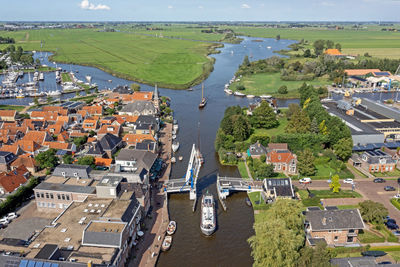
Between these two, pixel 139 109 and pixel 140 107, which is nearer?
pixel 139 109

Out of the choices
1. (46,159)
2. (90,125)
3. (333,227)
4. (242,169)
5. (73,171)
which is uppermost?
(90,125)

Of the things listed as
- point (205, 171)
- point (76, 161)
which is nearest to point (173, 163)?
point (205, 171)

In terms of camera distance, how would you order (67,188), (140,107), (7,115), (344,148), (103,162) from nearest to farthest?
(67,188)
(103,162)
(344,148)
(7,115)
(140,107)

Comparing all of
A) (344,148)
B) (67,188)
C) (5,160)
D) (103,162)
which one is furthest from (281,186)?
(5,160)

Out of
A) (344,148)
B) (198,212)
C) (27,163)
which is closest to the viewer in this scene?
(198,212)

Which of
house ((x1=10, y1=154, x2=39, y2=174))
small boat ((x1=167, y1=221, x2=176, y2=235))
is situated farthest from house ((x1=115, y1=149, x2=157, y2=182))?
house ((x1=10, y1=154, x2=39, y2=174))

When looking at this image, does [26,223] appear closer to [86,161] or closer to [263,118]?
[86,161]

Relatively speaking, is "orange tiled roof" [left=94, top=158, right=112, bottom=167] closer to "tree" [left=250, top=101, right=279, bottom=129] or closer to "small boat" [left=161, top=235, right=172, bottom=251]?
"small boat" [left=161, top=235, right=172, bottom=251]

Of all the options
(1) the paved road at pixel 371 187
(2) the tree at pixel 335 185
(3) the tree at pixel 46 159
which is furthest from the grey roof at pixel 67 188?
(2) the tree at pixel 335 185
